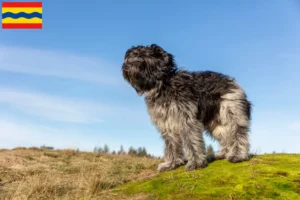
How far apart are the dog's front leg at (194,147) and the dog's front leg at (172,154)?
661 mm

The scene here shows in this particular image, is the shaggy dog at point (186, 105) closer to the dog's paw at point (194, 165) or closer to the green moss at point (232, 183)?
the dog's paw at point (194, 165)

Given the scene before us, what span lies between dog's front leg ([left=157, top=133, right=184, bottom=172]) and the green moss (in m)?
0.74

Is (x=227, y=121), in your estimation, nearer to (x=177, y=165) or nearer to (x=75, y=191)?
(x=177, y=165)

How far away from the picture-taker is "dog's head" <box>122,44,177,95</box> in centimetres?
982

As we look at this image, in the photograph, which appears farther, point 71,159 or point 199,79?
point 71,159

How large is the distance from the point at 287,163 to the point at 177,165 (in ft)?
9.53

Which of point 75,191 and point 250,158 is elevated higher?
point 250,158

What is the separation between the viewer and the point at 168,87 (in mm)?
9898

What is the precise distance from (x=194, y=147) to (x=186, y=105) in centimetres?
110

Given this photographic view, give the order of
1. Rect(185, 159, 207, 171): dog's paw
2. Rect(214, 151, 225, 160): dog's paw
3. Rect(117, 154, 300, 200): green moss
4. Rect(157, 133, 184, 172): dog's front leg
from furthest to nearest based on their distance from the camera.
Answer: Rect(214, 151, 225, 160): dog's paw
Rect(157, 133, 184, 172): dog's front leg
Rect(185, 159, 207, 171): dog's paw
Rect(117, 154, 300, 200): green moss

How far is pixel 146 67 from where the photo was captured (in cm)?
983

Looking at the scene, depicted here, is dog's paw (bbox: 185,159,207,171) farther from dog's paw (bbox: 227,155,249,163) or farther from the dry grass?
the dry grass

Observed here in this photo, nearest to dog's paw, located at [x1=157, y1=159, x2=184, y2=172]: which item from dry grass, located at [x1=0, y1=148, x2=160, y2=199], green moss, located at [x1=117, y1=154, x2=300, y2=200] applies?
dry grass, located at [x1=0, y1=148, x2=160, y2=199]

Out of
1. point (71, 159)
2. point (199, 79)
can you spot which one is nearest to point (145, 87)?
point (199, 79)
